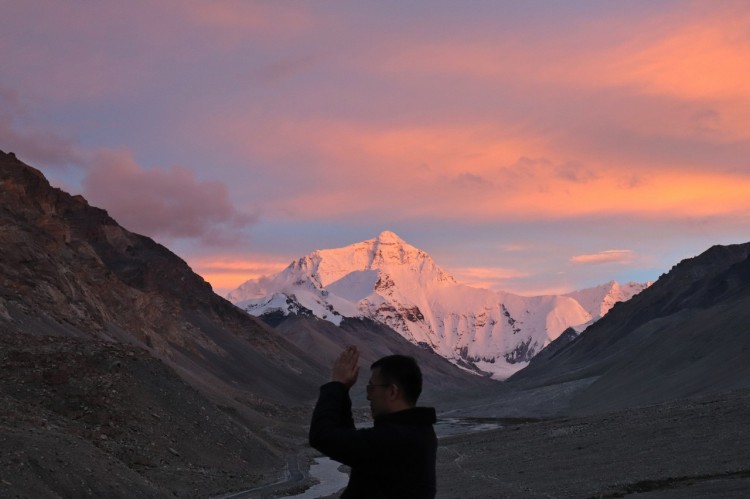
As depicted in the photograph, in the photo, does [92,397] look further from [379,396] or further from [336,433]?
[336,433]

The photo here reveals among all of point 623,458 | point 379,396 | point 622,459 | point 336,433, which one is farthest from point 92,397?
point 336,433

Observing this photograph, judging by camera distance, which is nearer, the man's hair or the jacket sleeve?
the jacket sleeve

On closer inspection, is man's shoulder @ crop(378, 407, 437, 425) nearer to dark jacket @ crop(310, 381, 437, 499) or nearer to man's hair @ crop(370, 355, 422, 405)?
dark jacket @ crop(310, 381, 437, 499)

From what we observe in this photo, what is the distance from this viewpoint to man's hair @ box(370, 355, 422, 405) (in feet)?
22.1

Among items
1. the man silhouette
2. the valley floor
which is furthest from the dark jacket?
the valley floor

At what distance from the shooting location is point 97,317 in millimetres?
90062

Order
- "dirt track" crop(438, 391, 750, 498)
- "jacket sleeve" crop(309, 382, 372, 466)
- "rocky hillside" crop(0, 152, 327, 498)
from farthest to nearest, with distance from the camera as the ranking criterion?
"dirt track" crop(438, 391, 750, 498), "rocky hillside" crop(0, 152, 327, 498), "jacket sleeve" crop(309, 382, 372, 466)

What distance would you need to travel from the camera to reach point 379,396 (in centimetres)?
674

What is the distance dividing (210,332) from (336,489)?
126m

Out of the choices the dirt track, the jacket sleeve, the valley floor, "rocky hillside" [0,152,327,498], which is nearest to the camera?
the jacket sleeve

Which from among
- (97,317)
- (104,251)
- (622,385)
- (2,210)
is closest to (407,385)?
(97,317)

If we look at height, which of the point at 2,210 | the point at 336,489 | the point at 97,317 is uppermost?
the point at 2,210

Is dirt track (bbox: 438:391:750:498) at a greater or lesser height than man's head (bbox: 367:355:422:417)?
lesser

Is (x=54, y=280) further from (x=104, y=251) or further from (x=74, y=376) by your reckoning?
(x=104, y=251)
